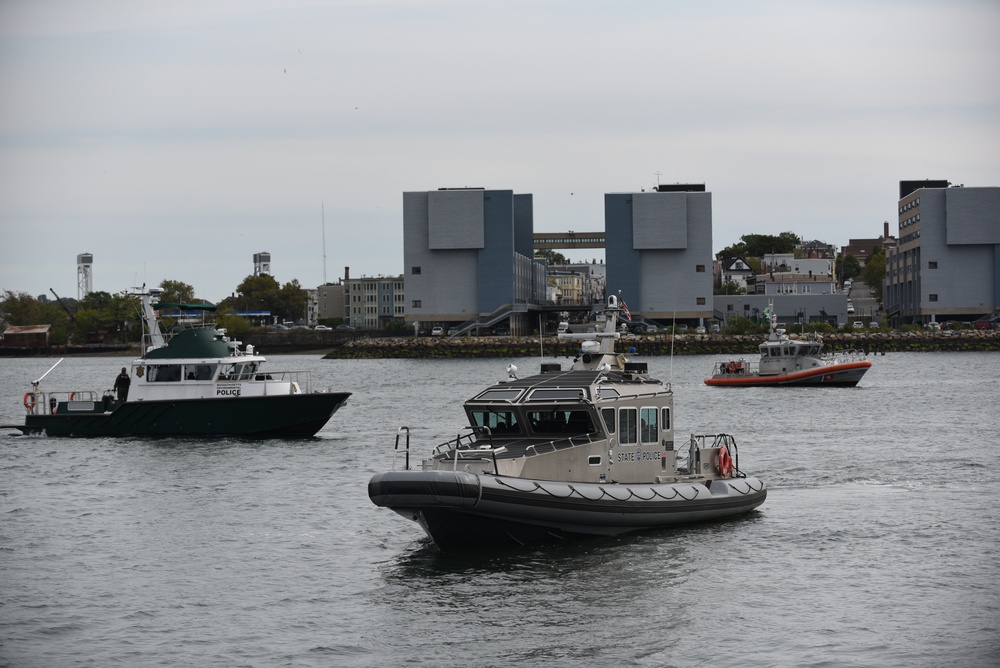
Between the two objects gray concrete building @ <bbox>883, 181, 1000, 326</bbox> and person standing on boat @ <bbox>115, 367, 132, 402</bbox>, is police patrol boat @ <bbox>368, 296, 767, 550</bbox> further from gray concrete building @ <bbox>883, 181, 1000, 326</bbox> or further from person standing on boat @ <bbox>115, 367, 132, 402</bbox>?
gray concrete building @ <bbox>883, 181, 1000, 326</bbox>

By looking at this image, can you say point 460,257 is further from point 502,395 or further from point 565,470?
point 565,470

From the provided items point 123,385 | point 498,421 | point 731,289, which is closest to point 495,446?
point 498,421

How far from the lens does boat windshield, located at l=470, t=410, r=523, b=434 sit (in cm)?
2130

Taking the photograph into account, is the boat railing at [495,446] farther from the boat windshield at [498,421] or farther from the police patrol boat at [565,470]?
the boat windshield at [498,421]

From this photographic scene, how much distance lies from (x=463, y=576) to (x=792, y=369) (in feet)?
175

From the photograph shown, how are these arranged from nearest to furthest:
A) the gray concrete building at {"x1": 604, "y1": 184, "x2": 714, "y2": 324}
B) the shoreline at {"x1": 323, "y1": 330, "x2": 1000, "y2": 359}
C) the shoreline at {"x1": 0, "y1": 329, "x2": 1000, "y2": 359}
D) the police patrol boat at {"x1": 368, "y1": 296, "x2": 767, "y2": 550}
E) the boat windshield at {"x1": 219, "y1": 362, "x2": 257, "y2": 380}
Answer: the police patrol boat at {"x1": 368, "y1": 296, "x2": 767, "y2": 550}, the boat windshield at {"x1": 219, "y1": 362, "x2": 257, "y2": 380}, the shoreline at {"x1": 0, "y1": 329, "x2": 1000, "y2": 359}, the shoreline at {"x1": 323, "y1": 330, "x2": 1000, "y2": 359}, the gray concrete building at {"x1": 604, "y1": 184, "x2": 714, "y2": 324}

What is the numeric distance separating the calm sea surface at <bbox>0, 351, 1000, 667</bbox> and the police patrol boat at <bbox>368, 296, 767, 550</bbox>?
480mm

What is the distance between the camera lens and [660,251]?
438 ft

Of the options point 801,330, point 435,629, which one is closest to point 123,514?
point 435,629

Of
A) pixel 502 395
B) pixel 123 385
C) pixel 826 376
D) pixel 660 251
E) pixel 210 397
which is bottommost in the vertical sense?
pixel 826 376

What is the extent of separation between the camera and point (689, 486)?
896 inches

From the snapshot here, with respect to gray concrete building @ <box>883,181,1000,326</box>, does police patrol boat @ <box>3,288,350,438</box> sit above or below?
below

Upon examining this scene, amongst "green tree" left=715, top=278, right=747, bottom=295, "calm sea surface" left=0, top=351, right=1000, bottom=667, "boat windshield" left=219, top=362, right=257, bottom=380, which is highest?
"green tree" left=715, top=278, right=747, bottom=295

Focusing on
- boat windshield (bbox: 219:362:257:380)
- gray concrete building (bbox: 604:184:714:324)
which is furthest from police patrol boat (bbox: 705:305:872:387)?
gray concrete building (bbox: 604:184:714:324)
